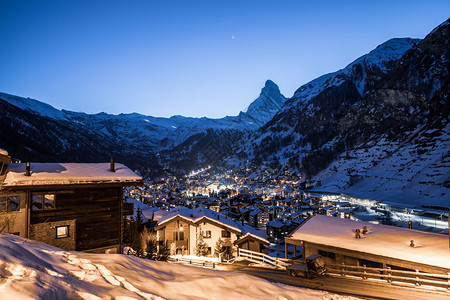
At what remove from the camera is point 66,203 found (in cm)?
1515

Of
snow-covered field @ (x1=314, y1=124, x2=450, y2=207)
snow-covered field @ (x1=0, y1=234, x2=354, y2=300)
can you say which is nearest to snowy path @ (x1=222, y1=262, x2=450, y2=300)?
snow-covered field @ (x1=0, y1=234, x2=354, y2=300)

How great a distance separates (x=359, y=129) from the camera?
150625mm

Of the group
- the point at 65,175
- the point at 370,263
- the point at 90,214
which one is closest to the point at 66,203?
the point at 90,214

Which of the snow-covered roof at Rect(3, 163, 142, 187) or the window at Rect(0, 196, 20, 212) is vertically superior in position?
the snow-covered roof at Rect(3, 163, 142, 187)

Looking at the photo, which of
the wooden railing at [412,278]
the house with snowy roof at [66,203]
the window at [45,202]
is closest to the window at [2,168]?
the house with snowy roof at [66,203]

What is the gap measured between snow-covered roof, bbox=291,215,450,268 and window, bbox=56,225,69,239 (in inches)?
571

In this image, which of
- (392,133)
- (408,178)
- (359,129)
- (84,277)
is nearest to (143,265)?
(84,277)

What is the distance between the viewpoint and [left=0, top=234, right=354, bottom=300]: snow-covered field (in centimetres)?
455

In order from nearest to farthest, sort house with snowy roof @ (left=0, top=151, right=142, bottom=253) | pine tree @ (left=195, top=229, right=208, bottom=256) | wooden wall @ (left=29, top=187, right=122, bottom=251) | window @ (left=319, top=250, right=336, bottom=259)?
house with snowy roof @ (left=0, top=151, right=142, bottom=253) → wooden wall @ (left=29, top=187, right=122, bottom=251) → window @ (left=319, top=250, right=336, bottom=259) → pine tree @ (left=195, top=229, right=208, bottom=256)

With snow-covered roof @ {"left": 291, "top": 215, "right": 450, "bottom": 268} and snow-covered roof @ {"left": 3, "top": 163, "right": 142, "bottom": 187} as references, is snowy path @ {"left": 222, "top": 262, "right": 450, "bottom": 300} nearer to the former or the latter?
snow-covered roof @ {"left": 291, "top": 215, "right": 450, "bottom": 268}

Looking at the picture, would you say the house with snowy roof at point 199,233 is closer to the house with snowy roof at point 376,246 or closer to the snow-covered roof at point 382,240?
the snow-covered roof at point 382,240

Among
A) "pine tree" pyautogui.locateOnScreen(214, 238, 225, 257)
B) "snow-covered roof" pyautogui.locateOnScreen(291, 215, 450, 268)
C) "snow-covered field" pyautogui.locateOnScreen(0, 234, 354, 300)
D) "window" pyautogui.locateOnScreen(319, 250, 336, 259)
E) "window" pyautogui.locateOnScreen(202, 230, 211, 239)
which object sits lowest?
"pine tree" pyautogui.locateOnScreen(214, 238, 225, 257)

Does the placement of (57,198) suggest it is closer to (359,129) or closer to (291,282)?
(291,282)

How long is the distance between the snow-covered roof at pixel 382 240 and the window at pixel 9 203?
56.5ft
